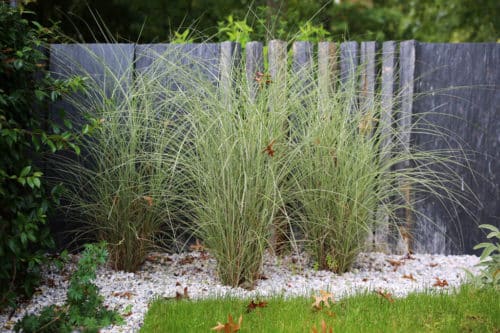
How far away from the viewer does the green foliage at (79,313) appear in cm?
279

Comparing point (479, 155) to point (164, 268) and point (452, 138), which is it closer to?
point (452, 138)

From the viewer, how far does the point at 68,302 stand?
9.94 ft

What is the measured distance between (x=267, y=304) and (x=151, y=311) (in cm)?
56

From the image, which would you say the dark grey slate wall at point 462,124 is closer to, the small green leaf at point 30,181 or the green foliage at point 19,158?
the green foliage at point 19,158

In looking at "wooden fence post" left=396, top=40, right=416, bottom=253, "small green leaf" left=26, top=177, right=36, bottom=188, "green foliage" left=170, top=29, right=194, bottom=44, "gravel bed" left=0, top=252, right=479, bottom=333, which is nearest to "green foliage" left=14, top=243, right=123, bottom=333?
"gravel bed" left=0, top=252, right=479, bottom=333

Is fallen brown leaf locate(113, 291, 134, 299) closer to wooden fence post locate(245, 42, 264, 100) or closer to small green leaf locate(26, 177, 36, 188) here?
small green leaf locate(26, 177, 36, 188)

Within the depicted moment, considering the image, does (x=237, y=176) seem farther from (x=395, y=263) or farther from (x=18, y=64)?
(x=395, y=263)

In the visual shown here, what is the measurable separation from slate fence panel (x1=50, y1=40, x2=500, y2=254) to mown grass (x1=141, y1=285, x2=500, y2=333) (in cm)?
121

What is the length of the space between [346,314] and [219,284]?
34.5 inches

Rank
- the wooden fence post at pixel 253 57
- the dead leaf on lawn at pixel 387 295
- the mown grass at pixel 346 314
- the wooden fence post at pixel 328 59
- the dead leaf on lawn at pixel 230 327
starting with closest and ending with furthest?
the dead leaf on lawn at pixel 230 327 → the mown grass at pixel 346 314 → the dead leaf on lawn at pixel 387 295 → the wooden fence post at pixel 328 59 → the wooden fence post at pixel 253 57

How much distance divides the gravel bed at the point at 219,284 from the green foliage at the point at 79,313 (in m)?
0.09

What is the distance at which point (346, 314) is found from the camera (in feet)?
9.74

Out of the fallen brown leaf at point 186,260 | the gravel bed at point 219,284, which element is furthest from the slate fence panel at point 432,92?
the fallen brown leaf at point 186,260

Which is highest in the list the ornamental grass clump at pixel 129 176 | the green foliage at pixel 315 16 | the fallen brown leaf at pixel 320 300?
the green foliage at pixel 315 16
